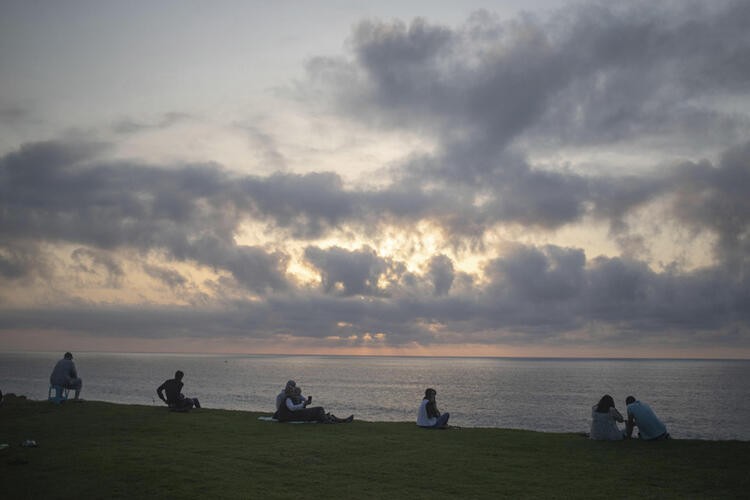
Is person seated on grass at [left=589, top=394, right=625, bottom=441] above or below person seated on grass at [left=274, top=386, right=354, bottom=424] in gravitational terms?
above

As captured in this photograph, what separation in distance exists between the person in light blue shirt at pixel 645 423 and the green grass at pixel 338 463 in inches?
26.2

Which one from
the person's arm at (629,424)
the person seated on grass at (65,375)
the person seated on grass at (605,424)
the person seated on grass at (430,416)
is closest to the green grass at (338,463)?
the person seated on grass at (605,424)

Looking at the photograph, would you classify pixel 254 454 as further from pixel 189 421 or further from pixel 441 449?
pixel 189 421

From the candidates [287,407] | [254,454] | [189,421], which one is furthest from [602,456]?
[189,421]

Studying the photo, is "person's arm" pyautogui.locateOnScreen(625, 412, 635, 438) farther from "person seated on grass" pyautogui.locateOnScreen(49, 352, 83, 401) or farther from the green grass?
"person seated on grass" pyautogui.locateOnScreen(49, 352, 83, 401)

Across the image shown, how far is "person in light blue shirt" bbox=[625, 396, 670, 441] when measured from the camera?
20.7m

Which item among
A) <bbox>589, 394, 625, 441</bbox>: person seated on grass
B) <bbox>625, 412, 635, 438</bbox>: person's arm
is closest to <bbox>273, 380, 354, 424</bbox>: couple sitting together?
<bbox>589, 394, 625, 441</bbox>: person seated on grass

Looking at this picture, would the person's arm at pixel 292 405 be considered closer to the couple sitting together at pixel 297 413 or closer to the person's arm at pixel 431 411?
the couple sitting together at pixel 297 413

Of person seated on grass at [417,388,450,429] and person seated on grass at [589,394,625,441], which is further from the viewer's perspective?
person seated on grass at [417,388,450,429]

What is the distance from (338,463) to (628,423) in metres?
11.8

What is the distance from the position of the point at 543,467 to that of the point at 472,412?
61172mm

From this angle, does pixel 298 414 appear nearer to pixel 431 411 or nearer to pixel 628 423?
pixel 431 411

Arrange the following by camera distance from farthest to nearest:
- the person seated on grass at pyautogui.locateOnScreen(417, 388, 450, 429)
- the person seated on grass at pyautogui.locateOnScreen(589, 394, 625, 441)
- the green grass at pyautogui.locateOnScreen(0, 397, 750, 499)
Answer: the person seated on grass at pyautogui.locateOnScreen(417, 388, 450, 429)
the person seated on grass at pyautogui.locateOnScreen(589, 394, 625, 441)
the green grass at pyautogui.locateOnScreen(0, 397, 750, 499)

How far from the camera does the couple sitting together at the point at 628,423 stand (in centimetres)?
2077
